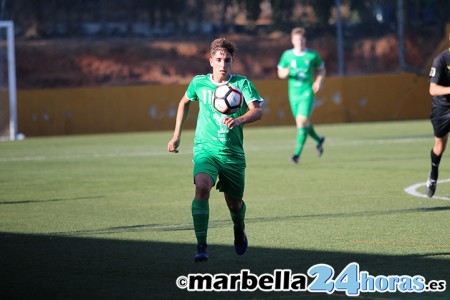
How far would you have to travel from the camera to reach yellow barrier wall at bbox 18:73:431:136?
105 feet

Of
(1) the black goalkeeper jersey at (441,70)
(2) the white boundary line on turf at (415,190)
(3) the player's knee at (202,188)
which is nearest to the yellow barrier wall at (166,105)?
(2) the white boundary line on turf at (415,190)

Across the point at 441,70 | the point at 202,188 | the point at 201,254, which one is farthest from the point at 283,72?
the point at 201,254

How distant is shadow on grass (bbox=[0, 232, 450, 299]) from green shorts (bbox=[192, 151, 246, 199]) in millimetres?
571

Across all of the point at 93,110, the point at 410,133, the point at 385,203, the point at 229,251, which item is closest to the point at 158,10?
the point at 93,110

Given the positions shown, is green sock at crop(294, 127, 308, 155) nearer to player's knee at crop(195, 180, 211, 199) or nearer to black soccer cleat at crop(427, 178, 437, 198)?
black soccer cleat at crop(427, 178, 437, 198)

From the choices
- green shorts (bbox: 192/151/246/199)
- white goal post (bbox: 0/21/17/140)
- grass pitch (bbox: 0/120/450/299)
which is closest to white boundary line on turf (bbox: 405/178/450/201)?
grass pitch (bbox: 0/120/450/299)

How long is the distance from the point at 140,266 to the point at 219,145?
118 cm

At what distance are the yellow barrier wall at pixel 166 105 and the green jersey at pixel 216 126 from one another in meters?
23.2

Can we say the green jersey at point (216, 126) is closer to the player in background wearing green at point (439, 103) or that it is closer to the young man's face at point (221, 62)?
the young man's face at point (221, 62)

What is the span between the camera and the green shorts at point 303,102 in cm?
1958

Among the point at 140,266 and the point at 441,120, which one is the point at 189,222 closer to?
the point at 140,266

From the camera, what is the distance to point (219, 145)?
8.91 metres

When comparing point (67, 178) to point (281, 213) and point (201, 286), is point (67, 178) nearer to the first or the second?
point (281, 213)

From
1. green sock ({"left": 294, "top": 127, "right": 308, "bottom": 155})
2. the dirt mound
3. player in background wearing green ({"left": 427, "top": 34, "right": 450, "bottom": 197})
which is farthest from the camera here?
the dirt mound
